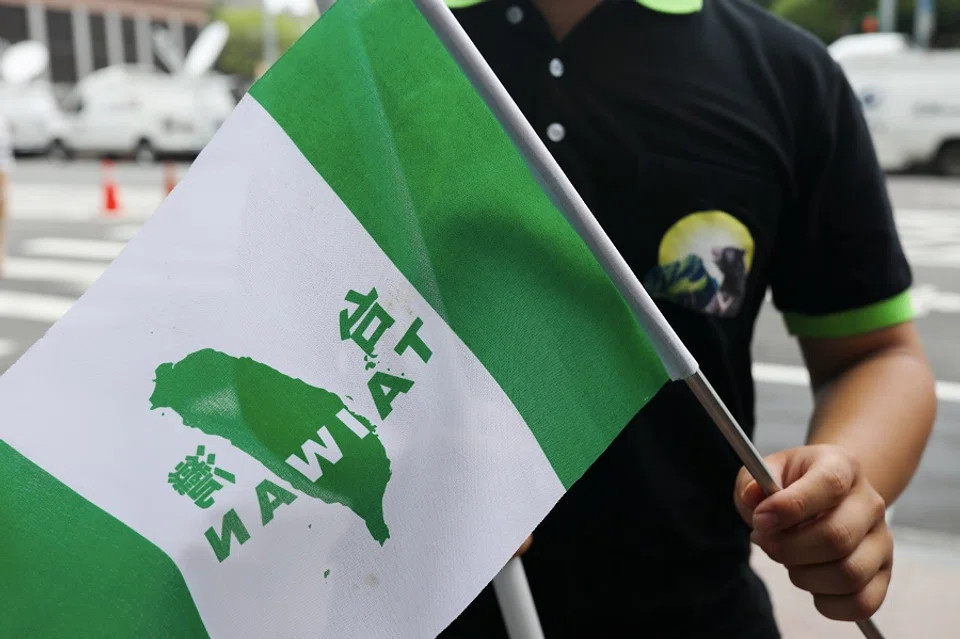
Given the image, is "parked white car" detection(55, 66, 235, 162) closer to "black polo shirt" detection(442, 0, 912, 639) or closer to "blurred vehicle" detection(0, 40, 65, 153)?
"blurred vehicle" detection(0, 40, 65, 153)

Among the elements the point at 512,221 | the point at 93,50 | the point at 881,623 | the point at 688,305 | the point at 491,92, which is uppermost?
the point at 491,92

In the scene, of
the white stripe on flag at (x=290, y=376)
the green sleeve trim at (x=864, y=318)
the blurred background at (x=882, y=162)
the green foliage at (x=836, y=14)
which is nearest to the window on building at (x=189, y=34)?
the blurred background at (x=882, y=162)

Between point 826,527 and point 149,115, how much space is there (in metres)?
26.2

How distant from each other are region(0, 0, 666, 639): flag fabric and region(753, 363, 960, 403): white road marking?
239 inches

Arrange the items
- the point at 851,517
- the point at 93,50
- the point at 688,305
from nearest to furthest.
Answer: the point at 851,517, the point at 688,305, the point at 93,50

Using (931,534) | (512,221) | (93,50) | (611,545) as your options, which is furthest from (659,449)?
(93,50)

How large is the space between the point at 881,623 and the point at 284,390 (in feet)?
10.8

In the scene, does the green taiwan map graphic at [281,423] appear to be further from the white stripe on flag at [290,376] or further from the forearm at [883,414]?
the forearm at [883,414]

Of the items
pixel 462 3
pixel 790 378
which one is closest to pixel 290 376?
pixel 462 3

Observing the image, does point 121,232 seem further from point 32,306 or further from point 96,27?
point 96,27

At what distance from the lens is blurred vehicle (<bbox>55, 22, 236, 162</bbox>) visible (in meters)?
25.7

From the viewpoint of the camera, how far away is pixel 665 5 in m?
1.45

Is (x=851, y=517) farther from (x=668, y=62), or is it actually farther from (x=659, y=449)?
(x=668, y=62)

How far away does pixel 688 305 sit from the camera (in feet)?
4.52
